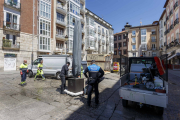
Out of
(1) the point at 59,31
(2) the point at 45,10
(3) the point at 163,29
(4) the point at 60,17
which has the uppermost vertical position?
(4) the point at 60,17

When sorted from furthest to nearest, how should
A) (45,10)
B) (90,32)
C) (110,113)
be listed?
(90,32) → (45,10) → (110,113)

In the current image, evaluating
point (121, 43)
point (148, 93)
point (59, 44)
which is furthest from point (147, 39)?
point (148, 93)

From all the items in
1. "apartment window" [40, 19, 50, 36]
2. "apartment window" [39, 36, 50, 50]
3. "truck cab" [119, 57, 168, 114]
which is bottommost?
"truck cab" [119, 57, 168, 114]

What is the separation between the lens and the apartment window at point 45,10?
21.2 meters

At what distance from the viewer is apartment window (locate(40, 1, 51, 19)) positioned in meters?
21.2

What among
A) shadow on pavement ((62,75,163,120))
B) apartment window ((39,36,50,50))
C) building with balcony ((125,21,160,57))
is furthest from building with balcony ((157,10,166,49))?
shadow on pavement ((62,75,163,120))

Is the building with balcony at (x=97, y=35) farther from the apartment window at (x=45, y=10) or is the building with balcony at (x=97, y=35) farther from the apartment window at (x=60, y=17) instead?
the apartment window at (x=45, y=10)

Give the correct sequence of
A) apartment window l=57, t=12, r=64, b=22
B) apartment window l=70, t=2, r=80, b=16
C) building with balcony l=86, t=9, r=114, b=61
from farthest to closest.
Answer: building with balcony l=86, t=9, r=114, b=61
apartment window l=70, t=2, r=80, b=16
apartment window l=57, t=12, r=64, b=22

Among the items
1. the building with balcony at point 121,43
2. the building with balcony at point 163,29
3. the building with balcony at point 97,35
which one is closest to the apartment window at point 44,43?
the building with balcony at point 97,35

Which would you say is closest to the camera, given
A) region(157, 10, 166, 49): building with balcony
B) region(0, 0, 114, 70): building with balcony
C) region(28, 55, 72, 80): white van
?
region(28, 55, 72, 80): white van

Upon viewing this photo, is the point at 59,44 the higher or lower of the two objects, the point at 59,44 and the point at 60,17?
the lower

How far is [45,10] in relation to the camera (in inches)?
861

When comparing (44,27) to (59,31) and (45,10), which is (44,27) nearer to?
(45,10)

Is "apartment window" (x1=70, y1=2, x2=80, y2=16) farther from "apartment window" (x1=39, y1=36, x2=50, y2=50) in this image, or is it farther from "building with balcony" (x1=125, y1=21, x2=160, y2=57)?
"building with balcony" (x1=125, y1=21, x2=160, y2=57)
